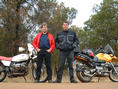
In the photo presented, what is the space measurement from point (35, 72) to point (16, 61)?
2.50ft

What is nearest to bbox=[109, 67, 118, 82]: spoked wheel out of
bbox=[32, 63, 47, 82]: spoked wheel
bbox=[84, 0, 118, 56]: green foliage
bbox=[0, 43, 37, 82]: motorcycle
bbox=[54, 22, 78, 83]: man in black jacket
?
bbox=[54, 22, 78, 83]: man in black jacket

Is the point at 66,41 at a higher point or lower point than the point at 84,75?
higher

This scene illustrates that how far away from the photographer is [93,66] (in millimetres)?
7984

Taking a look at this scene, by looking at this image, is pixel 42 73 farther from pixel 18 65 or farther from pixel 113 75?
pixel 113 75

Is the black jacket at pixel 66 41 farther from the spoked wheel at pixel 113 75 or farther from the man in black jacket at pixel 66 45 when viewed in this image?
the spoked wheel at pixel 113 75

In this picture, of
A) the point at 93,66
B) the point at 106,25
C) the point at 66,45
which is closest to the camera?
the point at 66,45

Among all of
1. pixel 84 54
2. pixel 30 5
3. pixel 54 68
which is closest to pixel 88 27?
pixel 30 5

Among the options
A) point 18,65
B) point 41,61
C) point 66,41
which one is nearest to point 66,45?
point 66,41

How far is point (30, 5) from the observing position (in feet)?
50.7

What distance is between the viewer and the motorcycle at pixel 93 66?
784 cm

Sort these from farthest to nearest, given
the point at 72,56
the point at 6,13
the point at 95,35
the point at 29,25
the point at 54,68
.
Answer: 1. the point at 95,35
2. the point at 29,25
3. the point at 6,13
4. the point at 54,68
5. the point at 72,56

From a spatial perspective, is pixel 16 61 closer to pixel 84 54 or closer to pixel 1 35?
pixel 84 54

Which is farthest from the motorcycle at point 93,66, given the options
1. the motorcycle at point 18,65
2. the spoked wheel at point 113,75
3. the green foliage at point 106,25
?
the green foliage at point 106,25

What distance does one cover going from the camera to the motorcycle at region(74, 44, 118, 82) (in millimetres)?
7844
